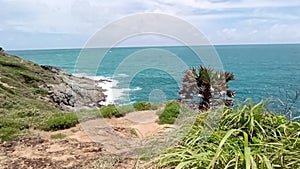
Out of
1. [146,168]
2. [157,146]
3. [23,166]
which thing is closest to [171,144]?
[157,146]

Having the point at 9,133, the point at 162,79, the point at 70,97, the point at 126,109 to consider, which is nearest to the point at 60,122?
the point at 9,133

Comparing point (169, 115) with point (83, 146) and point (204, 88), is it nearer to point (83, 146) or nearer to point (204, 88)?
point (204, 88)

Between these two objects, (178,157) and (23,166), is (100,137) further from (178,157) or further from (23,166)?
(178,157)

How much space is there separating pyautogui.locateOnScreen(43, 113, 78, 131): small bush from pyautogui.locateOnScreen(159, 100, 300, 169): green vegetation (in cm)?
361

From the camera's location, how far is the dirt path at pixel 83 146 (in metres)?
5.40

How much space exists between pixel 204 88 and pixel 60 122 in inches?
148

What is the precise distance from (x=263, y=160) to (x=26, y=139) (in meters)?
4.98

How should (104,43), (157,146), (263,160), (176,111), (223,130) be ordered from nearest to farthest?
(263,160)
(223,130)
(157,146)
(104,43)
(176,111)

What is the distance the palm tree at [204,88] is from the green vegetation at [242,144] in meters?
3.71

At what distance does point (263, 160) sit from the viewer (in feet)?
11.2

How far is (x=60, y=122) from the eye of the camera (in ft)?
25.6

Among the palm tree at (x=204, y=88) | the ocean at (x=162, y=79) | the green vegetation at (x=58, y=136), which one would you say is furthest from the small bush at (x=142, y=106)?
the green vegetation at (x=58, y=136)

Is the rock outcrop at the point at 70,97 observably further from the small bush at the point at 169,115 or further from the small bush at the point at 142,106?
the small bush at the point at 169,115

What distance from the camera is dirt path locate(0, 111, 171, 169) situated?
540 centimetres
